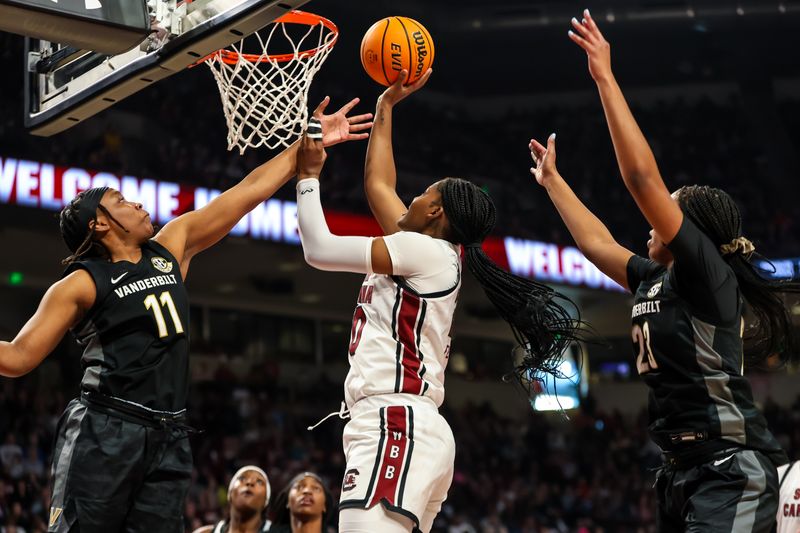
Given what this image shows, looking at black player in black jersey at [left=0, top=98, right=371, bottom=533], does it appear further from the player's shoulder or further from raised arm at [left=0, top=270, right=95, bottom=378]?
the player's shoulder

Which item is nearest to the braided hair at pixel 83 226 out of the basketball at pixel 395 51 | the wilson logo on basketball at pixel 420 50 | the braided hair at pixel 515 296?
the braided hair at pixel 515 296

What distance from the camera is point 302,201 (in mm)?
3770

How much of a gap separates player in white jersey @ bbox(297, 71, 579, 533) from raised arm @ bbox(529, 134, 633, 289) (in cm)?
29

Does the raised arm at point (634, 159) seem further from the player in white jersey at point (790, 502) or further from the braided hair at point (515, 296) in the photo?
the player in white jersey at point (790, 502)

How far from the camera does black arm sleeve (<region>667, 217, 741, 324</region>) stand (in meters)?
3.30

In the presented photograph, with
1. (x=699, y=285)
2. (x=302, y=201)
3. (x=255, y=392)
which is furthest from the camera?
(x=255, y=392)

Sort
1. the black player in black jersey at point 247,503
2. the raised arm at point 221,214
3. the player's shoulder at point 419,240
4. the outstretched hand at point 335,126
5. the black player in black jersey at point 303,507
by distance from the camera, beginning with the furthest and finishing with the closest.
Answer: the black player in black jersey at point 247,503 < the black player in black jersey at point 303,507 < the outstretched hand at point 335,126 < the raised arm at point 221,214 < the player's shoulder at point 419,240

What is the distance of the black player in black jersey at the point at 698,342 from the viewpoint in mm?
3262

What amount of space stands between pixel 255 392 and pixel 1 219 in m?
5.43

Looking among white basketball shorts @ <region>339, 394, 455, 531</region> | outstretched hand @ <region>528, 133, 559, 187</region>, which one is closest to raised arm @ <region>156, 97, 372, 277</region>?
white basketball shorts @ <region>339, 394, 455, 531</region>

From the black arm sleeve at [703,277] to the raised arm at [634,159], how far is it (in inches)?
1.9

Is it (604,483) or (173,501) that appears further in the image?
(604,483)

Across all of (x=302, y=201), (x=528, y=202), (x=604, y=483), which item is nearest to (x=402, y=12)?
(x=528, y=202)

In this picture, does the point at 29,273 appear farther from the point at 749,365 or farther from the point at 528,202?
the point at 749,365
